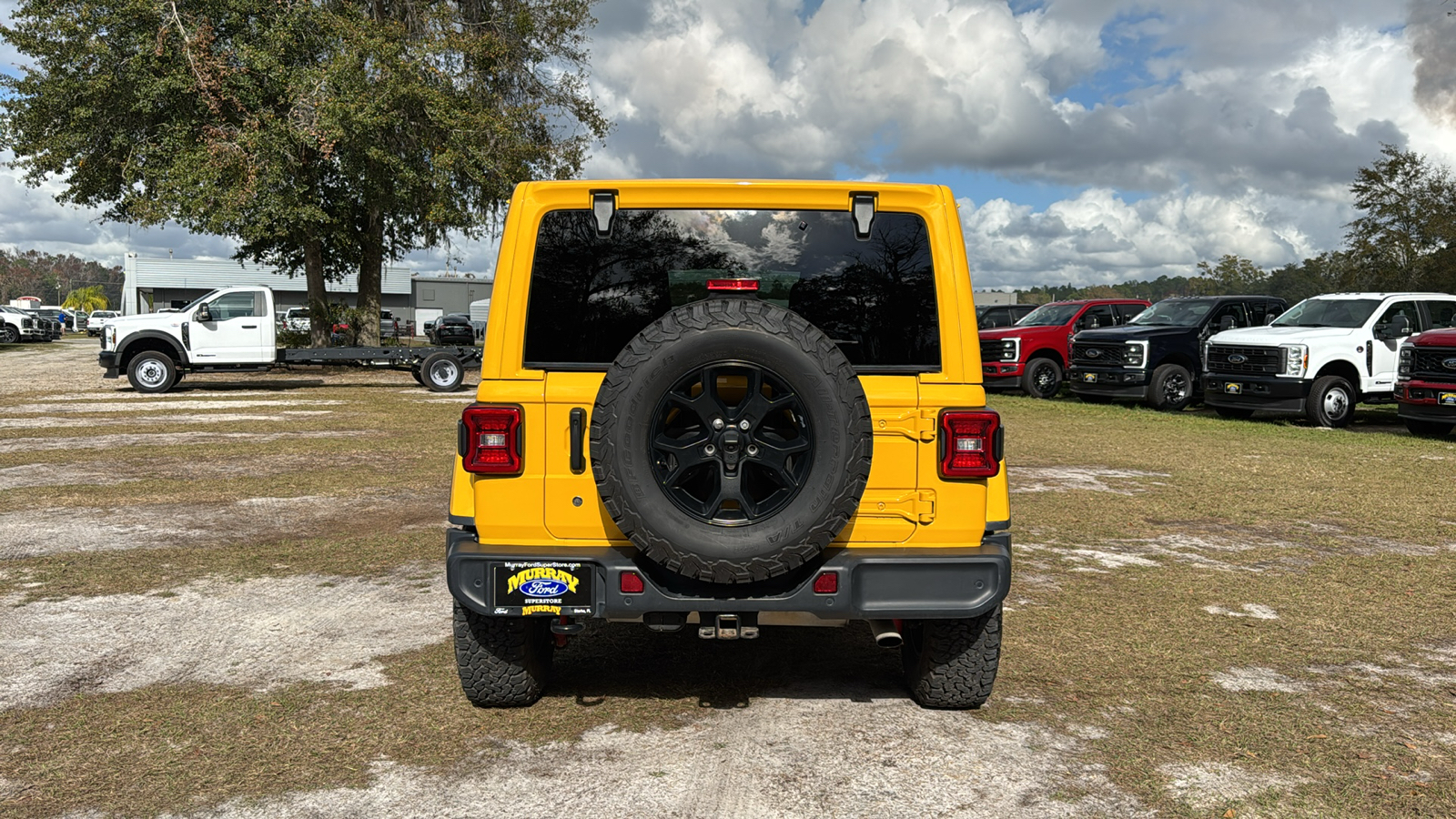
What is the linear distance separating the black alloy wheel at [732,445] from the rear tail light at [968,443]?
0.57 meters

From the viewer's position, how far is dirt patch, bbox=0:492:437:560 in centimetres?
761

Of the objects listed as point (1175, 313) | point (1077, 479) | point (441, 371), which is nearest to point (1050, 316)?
point (1175, 313)

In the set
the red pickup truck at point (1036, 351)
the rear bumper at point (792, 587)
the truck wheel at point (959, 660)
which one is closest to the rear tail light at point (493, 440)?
the rear bumper at point (792, 587)

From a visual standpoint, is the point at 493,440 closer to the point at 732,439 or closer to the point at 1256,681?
the point at 732,439

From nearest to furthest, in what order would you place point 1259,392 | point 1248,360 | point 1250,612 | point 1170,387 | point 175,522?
point 1250,612, point 175,522, point 1259,392, point 1248,360, point 1170,387

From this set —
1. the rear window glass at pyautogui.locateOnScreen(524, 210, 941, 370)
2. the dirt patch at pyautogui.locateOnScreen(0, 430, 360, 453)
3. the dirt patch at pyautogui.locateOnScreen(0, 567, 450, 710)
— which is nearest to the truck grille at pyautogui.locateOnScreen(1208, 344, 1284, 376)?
the dirt patch at pyautogui.locateOnScreen(0, 430, 360, 453)

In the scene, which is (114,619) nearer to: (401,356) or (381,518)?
(381,518)

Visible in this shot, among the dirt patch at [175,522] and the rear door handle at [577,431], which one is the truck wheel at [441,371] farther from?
the rear door handle at [577,431]

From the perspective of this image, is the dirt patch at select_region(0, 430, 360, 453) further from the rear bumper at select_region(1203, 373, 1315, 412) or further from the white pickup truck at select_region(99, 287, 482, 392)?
the rear bumper at select_region(1203, 373, 1315, 412)

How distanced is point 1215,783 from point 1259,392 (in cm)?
1492

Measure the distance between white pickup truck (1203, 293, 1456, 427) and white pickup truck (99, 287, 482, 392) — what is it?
1609cm

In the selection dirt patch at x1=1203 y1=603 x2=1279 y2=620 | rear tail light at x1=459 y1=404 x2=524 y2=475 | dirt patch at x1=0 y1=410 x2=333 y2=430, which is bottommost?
dirt patch at x1=1203 y1=603 x2=1279 y2=620

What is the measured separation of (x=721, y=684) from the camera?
15.9 feet

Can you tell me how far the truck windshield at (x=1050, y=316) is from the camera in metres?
23.4
